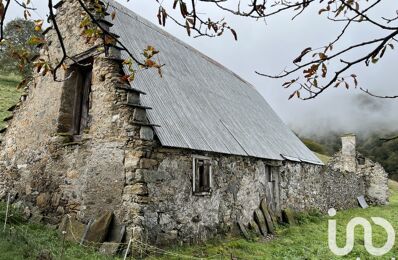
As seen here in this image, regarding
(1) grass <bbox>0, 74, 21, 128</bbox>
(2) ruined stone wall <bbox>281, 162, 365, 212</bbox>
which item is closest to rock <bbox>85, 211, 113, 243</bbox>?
(2) ruined stone wall <bbox>281, 162, 365, 212</bbox>

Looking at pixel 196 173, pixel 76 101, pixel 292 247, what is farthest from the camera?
pixel 76 101

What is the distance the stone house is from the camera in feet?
24.5

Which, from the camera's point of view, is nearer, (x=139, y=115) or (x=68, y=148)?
(x=139, y=115)

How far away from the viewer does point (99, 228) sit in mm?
7137

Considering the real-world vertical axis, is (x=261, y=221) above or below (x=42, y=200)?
below

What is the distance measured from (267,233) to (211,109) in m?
4.48

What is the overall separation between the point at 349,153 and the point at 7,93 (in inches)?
1147

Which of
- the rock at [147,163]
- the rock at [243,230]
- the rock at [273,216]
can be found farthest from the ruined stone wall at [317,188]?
the rock at [147,163]

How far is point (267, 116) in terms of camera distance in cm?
1769

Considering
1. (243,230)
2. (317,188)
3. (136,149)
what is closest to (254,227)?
(243,230)

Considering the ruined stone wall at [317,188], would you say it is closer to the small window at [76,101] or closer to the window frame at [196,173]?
the window frame at [196,173]

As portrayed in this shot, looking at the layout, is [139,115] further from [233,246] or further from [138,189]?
[233,246]

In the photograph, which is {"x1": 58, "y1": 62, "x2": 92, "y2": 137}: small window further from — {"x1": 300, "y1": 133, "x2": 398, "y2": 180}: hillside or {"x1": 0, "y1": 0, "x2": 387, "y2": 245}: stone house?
{"x1": 300, "y1": 133, "x2": 398, "y2": 180}: hillside

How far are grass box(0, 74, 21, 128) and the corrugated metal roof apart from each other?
→ 44.0ft
